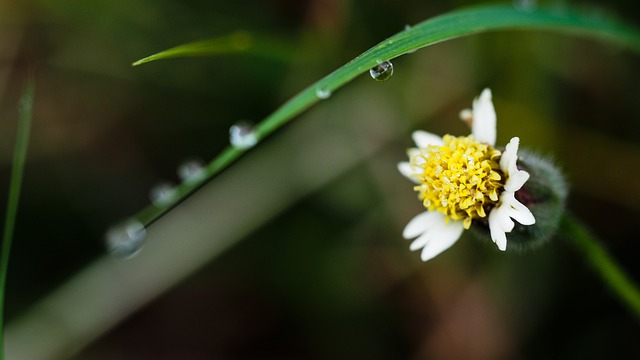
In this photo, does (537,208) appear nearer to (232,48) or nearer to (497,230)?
(497,230)

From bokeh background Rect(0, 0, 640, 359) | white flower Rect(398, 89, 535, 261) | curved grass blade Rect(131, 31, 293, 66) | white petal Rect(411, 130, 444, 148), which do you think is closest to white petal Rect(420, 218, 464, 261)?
white flower Rect(398, 89, 535, 261)

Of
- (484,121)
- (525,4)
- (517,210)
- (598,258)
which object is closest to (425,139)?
(484,121)

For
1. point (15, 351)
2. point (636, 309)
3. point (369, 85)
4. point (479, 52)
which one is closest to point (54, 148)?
point (15, 351)

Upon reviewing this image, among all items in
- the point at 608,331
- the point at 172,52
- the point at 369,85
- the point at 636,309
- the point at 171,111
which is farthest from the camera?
the point at 171,111

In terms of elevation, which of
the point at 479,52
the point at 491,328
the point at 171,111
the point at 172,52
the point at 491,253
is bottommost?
the point at 491,328

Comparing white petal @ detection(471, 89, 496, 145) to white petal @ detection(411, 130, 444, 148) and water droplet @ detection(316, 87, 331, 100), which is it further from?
water droplet @ detection(316, 87, 331, 100)

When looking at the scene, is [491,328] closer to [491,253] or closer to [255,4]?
[491,253]
